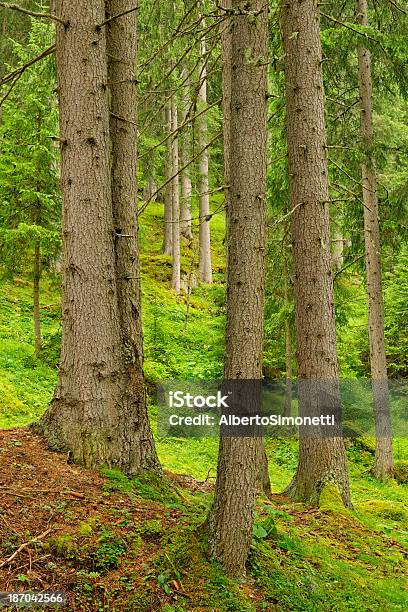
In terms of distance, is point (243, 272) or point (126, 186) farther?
point (126, 186)

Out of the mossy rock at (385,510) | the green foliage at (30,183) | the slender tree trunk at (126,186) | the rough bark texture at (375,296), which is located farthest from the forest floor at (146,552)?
the green foliage at (30,183)

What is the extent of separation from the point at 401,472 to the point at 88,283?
27.7 ft

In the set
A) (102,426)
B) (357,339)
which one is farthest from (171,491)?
(357,339)

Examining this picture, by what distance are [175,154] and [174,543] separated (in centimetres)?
1474

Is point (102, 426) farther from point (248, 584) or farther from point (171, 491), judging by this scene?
point (248, 584)

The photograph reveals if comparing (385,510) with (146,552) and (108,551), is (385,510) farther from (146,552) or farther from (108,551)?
(108,551)

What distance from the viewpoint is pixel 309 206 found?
6.20 m

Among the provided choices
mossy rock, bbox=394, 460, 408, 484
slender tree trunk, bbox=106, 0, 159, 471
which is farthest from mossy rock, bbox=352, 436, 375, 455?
slender tree trunk, bbox=106, 0, 159, 471

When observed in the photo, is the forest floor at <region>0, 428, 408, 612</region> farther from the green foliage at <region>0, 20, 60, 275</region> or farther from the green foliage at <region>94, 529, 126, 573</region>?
the green foliage at <region>0, 20, 60, 275</region>

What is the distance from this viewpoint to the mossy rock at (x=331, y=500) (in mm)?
5543

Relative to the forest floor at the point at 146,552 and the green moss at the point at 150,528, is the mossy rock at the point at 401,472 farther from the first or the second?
the green moss at the point at 150,528

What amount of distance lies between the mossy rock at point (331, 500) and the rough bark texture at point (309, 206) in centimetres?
38

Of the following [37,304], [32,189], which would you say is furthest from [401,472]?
[32,189]

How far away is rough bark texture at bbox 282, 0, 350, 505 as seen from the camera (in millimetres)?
6152
